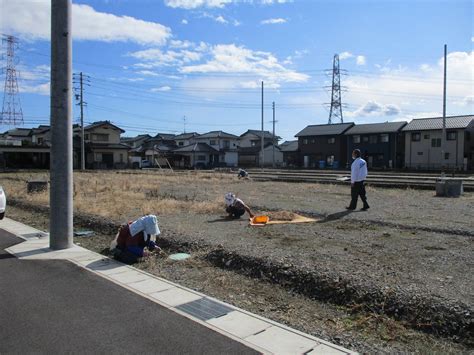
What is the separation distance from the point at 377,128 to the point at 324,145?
823cm

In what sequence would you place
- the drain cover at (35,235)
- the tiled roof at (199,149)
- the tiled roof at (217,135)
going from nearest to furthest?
the drain cover at (35,235) → the tiled roof at (199,149) → the tiled roof at (217,135)

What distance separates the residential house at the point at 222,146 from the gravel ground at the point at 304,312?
64.6 metres

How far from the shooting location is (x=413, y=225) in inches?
367

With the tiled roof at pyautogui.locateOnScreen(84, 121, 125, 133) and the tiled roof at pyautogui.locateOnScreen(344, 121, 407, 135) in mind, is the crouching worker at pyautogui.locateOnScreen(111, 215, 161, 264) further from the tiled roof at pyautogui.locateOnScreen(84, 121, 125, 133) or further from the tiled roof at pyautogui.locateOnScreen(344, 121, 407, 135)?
the tiled roof at pyautogui.locateOnScreen(84, 121, 125, 133)

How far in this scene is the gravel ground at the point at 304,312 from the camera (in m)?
3.82

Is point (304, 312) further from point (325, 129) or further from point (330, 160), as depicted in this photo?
point (325, 129)

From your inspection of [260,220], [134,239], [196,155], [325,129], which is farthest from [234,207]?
[196,155]

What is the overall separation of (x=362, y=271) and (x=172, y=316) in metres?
2.59

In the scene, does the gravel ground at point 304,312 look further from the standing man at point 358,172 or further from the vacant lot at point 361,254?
the standing man at point 358,172

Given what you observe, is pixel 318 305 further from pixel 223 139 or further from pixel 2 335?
pixel 223 139

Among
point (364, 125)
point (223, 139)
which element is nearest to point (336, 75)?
point (364, 125)

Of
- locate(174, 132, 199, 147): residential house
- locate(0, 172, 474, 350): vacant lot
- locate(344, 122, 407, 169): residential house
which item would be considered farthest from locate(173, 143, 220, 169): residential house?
locate(0, 172, 474, 350): vacant lot

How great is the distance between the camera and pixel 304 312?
4.70 metres

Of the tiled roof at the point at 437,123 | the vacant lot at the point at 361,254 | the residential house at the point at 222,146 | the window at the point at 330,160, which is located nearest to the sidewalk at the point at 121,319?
the vacant lot at the point at 361,254
